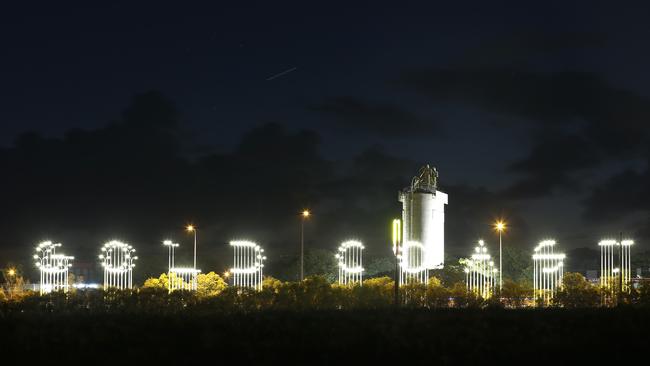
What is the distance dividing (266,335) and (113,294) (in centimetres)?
1533

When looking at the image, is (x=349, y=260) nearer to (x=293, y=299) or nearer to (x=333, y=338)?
(x=293, y=299)

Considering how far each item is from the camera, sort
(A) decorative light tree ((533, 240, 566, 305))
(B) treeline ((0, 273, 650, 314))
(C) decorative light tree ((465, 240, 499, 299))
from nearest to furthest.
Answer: (B) treeline ((0, 273, 650, 314))
(A) decorative light tree ((533, 240, 566, 305))
(C) decorative light tree ((465, 240, 499, 299))

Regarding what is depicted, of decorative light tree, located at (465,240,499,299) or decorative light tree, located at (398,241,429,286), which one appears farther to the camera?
decorative light tree, located at (398,241,429,286)

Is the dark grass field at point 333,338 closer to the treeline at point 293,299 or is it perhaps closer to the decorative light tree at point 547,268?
the treeline at point 293,299

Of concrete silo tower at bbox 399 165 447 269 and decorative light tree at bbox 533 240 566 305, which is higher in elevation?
concrete silo tower at bbox 399 165 447 269

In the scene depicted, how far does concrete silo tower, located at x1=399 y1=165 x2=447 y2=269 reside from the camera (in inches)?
2542

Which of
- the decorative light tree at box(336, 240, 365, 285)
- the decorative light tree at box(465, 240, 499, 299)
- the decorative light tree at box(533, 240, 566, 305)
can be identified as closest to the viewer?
the decorative light tree at box(533, 240, 566, 305)

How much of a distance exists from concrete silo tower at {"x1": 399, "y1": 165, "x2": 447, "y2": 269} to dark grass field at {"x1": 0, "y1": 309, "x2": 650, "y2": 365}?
131ft

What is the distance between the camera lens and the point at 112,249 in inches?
2228

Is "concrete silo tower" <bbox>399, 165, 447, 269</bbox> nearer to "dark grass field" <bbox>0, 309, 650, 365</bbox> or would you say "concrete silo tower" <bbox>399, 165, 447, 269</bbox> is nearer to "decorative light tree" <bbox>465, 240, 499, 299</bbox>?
"decorative light tree" <bbox>465, 240, 499, 299</bbox>

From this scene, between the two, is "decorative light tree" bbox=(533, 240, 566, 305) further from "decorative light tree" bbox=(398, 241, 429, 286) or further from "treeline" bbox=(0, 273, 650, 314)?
"decorative light tree" bbox=(398, 241, 429, 286)

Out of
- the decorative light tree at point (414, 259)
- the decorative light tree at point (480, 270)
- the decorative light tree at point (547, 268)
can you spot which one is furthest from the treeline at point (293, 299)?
the decorative light tree at point (414, 259)

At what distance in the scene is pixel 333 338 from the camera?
21.9 meters

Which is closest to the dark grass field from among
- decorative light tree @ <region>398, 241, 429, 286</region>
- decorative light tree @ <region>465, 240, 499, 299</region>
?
decorative light tree @ <region>465, 240, 499, 299</region>
